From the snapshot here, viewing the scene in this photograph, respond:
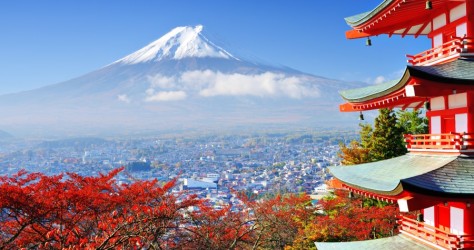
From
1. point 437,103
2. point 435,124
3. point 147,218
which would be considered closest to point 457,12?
point 437,103

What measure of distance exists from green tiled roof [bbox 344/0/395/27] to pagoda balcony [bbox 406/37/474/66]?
1055 millimetres

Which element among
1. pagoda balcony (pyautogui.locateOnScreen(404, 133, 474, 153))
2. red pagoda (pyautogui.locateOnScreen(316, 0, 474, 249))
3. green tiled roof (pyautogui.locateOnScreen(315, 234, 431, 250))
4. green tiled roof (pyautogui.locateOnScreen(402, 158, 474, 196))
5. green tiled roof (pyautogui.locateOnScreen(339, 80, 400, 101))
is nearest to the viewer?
green tiled roof (pyautogui.locateOnScreen(402, 158, 474, 196))

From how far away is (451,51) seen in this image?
762cm

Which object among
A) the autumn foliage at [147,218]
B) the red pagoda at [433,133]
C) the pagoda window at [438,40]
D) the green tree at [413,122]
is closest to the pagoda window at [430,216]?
the red pagoda at [433,133]

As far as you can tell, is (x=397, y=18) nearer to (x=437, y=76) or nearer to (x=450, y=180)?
(x=437, y=76)

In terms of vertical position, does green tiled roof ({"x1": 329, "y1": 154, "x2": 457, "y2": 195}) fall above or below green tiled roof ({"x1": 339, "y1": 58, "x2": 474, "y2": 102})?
below

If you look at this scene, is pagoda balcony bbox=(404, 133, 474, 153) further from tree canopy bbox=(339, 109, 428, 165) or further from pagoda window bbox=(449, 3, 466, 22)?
tree canopy bbox=(339, 109, 428, 165)

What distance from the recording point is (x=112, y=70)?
173375mm

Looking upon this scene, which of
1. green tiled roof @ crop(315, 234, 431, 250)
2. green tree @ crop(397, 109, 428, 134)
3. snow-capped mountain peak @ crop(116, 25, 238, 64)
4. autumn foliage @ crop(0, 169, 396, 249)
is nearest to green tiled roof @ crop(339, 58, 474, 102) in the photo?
green tiled roof @ crop(315, 234, 431, 250)

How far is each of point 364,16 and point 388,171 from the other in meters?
2.92

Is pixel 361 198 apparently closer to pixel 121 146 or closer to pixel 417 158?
pixel 417 158

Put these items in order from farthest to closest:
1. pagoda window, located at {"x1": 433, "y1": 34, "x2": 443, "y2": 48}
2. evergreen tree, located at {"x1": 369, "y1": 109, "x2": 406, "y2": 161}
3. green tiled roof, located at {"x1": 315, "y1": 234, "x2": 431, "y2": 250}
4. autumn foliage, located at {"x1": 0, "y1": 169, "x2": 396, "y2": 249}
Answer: evergreen tree, located at {"x1": 369, "y1": 109, "x2": 406, "y2": 161}
autumn foliage, located at {"x1": 0, "y1": 169, "x2": 396, "y2": 249}
pagoda window, located at {"x1": 433, "y1": 34, "x2": 443, "y2": 48}
green tiled roof, located at {"x1": 315, "y1": 234, "x2": 431, "y2": 250}

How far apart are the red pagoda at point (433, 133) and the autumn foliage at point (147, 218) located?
4676mm

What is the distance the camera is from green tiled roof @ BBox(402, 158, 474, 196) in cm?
653
